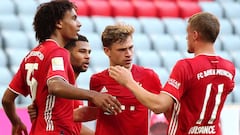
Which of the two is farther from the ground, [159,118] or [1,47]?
[1,47]

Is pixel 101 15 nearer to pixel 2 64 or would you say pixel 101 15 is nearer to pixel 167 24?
pixel 167 24

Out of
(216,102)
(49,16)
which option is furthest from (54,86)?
(216,102)

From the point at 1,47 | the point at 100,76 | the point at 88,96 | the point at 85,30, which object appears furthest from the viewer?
the point at 85,30

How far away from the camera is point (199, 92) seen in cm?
511

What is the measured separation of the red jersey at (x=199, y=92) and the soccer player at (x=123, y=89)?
0.50 metres

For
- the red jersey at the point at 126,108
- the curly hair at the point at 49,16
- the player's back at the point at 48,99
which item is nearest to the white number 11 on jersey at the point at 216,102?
the red jersey at the point at 126,108

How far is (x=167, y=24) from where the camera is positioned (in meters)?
12.8

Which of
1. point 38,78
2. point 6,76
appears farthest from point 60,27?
point 6,76

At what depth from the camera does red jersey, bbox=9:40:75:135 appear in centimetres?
522

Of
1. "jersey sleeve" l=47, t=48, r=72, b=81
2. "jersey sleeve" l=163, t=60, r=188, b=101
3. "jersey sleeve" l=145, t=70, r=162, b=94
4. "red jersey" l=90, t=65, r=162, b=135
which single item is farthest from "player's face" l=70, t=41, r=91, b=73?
"jersey sleeve" l=163, t=60, r=188, b=101

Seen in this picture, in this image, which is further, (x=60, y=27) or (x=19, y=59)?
(x=19, y=59)

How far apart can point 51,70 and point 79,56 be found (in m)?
1.00

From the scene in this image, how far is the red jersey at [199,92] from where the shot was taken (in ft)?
16.6

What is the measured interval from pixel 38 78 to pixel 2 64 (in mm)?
5464
